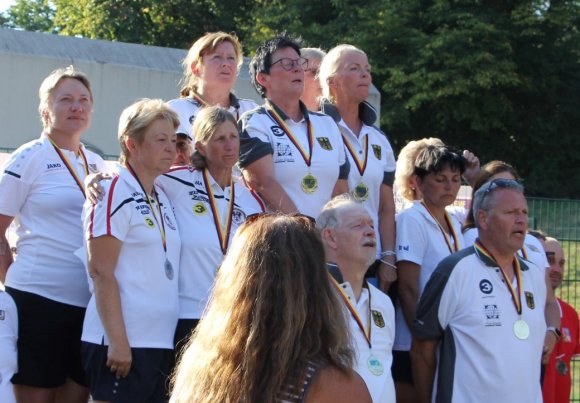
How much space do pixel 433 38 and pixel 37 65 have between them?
1410cm

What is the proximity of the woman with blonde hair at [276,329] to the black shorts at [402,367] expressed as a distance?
2831 millimetres

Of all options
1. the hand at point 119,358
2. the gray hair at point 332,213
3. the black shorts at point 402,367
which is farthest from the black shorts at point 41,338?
the black shorts at point 402,367

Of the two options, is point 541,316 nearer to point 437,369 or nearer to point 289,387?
point 437,369

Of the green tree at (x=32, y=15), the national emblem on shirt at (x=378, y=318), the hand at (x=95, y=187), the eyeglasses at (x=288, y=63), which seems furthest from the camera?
the green tree at (x=32, y=15)

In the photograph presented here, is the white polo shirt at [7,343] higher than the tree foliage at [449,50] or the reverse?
the reverse

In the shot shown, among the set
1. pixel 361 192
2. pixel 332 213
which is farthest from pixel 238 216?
pixel 361 192

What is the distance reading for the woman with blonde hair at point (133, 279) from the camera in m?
4.38

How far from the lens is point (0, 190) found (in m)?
4.89

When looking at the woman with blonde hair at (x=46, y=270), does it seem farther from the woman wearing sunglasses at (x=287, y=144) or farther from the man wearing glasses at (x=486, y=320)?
the man wearing glasses at (x=486, y=320)

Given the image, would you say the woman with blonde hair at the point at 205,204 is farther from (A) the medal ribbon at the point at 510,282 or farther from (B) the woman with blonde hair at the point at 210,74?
(A) the medal ribbon at the point at 510,282

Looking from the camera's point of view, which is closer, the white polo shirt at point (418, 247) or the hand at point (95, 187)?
the hand at point (95, 187)

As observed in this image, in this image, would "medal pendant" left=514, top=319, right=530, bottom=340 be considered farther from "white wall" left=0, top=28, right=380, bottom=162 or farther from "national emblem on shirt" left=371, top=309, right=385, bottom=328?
"white wall" left=0, top=28, right=380, bottom=162

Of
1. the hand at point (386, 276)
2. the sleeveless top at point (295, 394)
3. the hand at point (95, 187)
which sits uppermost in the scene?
the hand at point (95, 187)

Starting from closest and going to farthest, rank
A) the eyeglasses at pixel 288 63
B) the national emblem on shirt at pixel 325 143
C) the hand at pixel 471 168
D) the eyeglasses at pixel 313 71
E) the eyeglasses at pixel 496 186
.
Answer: the eyeglasses at pixel 496 186, the national emblem on shirt at pixel 325 143, the eyeglasses at pixel 288 63, the hand at pixel 471 168, the eyeglasses at pixel 313 71
